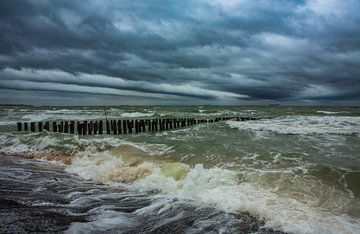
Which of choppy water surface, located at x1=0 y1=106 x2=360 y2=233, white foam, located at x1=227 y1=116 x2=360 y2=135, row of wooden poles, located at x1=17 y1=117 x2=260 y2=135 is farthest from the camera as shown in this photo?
row of wooden poles, located at x1=17 y1=117 x2=260 y2=135

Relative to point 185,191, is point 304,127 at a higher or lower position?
higher

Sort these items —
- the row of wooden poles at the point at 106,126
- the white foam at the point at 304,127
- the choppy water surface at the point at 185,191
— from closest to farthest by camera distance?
the choppy water surface at the point at 185,191
the white foam at the point at 304,127
the row of wooden poles at the point at 106,126

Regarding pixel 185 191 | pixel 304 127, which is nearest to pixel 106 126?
pixel 304 127

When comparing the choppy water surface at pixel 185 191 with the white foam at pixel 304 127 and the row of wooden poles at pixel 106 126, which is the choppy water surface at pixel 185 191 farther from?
the row of wooden poles at pixel 106 126

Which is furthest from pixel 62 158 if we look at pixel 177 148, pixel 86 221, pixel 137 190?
pixel 86 221

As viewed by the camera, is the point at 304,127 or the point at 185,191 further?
the point at 304,127

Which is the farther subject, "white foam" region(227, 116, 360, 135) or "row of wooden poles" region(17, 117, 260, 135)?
"row of wooden poles" region(17, 117, 260, 135)

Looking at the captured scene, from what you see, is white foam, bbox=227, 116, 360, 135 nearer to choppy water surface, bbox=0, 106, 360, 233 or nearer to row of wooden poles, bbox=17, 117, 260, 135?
row of wooden poles, bbox=17, 117, 260, 135

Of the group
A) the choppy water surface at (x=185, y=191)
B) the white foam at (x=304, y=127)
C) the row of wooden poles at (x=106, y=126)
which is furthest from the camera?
the row of wooden poles at (x=106, y=126)

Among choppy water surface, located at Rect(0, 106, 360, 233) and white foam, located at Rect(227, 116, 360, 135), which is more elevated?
white foam, located at Rect(227, 116, 360, 135)

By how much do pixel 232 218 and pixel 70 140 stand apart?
11694 millimetres

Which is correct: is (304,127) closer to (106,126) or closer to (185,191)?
(106,126)

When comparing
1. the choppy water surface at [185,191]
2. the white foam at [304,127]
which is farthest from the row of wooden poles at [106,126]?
the choppy water surface at [185,191]

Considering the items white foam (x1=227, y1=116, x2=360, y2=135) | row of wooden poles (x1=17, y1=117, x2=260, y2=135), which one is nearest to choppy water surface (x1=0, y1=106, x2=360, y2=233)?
white foam (x1=227, y1=116, x2=360, y2=135)
